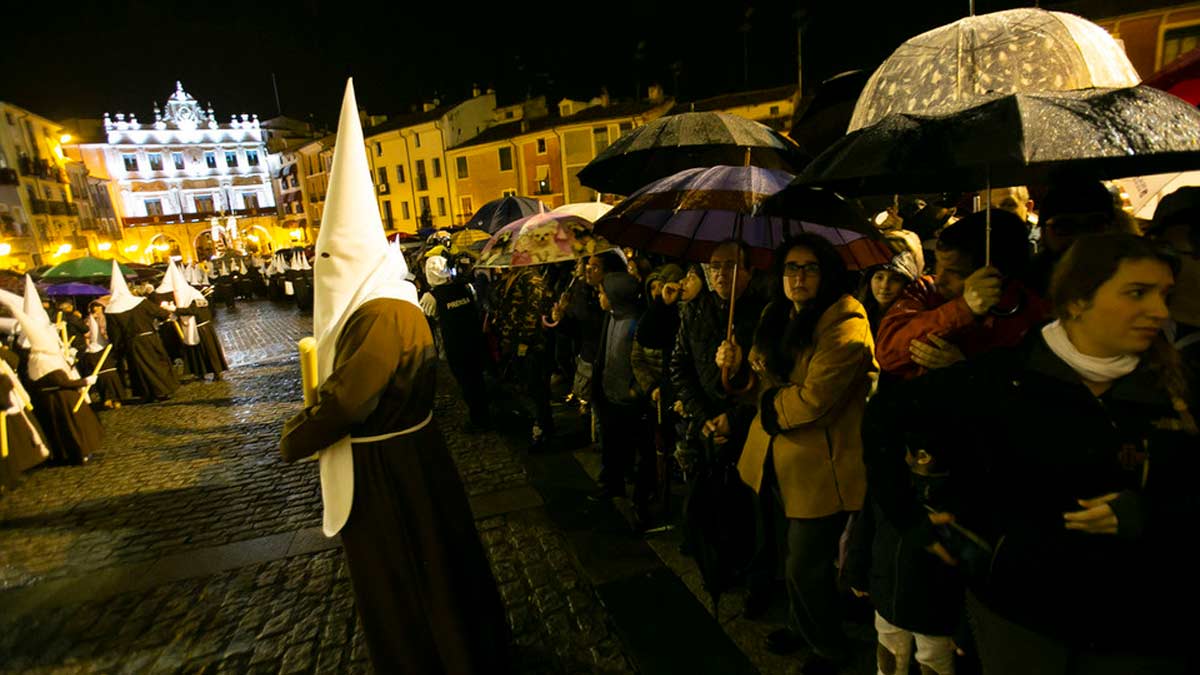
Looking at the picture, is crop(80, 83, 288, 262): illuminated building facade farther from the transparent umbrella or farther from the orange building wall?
the transparent umbrella

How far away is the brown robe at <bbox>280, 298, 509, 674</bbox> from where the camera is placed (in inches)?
106

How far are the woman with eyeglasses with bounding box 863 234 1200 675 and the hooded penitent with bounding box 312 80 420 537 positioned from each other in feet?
8.47

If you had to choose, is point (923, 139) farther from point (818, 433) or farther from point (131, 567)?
point (131, 567)

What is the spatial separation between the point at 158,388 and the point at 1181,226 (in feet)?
43.3

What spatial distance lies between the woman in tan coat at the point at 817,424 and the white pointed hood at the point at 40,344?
855 centimetres

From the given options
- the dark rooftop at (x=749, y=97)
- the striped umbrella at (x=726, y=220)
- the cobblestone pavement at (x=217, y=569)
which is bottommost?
the cobblestone pavement at (x=217, y=569)

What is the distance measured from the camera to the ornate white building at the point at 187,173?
2581 inches

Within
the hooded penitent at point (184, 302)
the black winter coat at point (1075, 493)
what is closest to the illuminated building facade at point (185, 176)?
the hooded penitent at point (184, 302)

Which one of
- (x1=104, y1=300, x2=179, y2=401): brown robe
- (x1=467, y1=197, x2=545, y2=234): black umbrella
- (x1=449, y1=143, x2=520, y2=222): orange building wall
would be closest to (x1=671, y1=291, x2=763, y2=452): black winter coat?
(x1=467, y1=197, x2=545, y2=234): black umbrella

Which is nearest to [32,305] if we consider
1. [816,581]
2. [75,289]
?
[75,289]

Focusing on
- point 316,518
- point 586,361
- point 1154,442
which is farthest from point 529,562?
point 1154,442

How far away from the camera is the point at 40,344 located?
22.9 feet

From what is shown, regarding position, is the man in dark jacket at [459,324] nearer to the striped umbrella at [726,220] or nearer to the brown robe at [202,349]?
the striped umbrella at [726,220]

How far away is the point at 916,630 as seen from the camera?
89.8 inches
